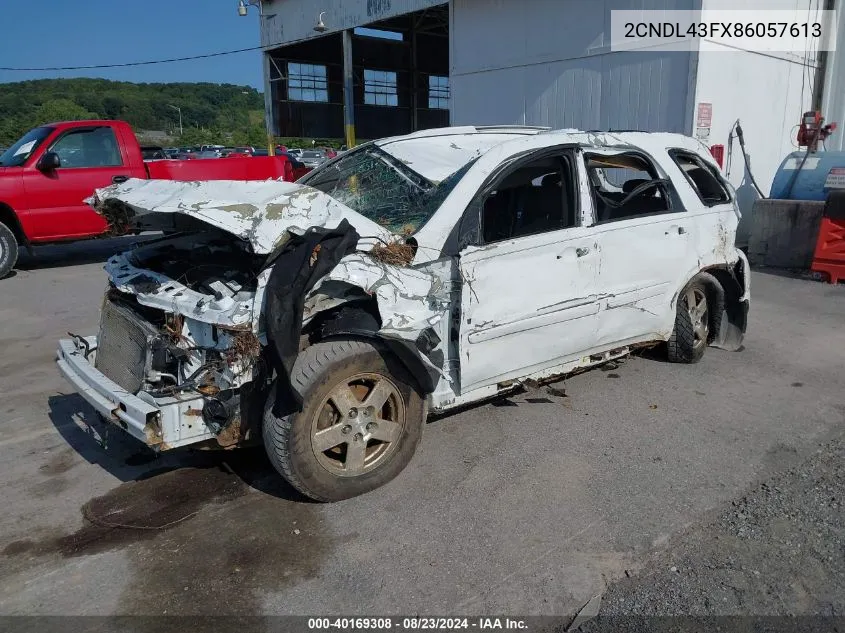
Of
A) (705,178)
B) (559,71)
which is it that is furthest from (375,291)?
(559,71)

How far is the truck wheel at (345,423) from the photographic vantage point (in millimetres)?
3191

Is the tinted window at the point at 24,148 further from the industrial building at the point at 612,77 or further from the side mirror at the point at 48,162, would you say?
the industrial building at the point at 612,77

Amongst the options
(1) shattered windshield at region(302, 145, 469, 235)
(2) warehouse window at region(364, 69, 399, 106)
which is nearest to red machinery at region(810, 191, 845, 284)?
(1) shattered windshield at region(302, 145, 469, 235)

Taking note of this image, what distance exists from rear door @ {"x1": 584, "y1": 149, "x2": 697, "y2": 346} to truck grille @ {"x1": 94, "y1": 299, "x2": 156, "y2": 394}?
2794 mm

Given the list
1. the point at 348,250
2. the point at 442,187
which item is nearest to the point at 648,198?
the point at 442,187

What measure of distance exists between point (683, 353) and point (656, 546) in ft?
8.79

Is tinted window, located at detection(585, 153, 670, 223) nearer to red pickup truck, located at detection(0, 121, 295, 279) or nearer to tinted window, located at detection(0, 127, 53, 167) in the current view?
red pickup truck, located at detection(0, 121, 295, 279)

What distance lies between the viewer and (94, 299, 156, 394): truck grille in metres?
3.39

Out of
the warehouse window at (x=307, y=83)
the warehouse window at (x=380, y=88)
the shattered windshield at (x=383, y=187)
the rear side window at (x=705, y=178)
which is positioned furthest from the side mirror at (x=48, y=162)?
the warehouse window at (x=380, y=88)

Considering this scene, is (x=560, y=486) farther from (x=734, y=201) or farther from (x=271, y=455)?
(x=734, y=201)

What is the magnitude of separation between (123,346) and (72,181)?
7362 millimetres

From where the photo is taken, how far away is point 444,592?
278cm

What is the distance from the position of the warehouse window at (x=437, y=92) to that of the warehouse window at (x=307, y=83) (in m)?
4.28

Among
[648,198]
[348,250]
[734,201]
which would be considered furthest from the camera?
[734,201]
